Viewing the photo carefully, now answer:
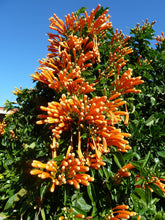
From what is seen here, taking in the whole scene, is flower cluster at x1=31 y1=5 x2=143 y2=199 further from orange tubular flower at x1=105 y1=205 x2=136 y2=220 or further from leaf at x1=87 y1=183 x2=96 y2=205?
orange tubular flower at x1=105 y1=205 x2=136 y2=220

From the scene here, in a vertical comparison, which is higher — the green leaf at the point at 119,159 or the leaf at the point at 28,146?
the leaf at the point at 28,146

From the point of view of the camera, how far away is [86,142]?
132 cm

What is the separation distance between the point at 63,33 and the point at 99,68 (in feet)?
2.11

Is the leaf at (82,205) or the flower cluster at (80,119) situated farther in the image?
the leaf at (82,205)

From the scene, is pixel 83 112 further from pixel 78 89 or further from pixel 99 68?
pixel 99 68

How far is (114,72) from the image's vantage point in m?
1.72

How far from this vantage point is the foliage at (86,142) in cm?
115

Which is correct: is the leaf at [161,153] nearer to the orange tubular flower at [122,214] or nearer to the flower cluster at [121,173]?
the flower cluster at [121,173]

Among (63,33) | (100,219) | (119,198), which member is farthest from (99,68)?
(100,219)

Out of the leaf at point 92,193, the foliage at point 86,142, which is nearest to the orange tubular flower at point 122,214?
the foliage at point 86,142

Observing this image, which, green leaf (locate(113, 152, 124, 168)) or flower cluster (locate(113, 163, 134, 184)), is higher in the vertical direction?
green leaf (locate(113, 152, 124, 168))

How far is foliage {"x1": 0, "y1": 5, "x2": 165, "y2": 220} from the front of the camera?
3.79ft

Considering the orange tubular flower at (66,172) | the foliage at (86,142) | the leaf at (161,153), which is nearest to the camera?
the orange tubular flower at (66,172)

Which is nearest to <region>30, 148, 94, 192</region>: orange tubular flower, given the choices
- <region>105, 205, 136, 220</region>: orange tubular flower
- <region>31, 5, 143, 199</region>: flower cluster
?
<region>31, 5, 143, 199</region>: flower cluster
